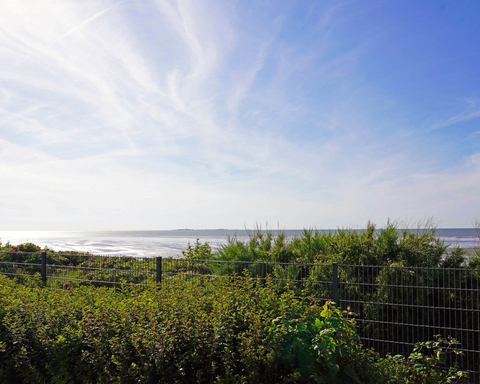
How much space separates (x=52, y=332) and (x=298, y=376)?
2754 millimetres

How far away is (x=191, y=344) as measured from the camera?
137 inches

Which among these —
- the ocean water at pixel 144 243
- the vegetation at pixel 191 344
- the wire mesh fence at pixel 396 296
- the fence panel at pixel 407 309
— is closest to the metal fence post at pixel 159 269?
the wire mesh fence at pixel 396 296

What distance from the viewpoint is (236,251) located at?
9000mm

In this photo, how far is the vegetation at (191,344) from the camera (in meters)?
3.38

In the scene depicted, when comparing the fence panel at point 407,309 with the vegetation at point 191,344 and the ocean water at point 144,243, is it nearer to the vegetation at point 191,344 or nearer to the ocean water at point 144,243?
the ocean water at point 144,243

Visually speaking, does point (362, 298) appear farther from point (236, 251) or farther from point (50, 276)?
point (50, 276)

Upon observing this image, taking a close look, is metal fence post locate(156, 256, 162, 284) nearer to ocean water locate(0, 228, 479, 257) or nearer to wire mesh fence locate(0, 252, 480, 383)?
wire mesh fence locate(0, 252, 480, 383)

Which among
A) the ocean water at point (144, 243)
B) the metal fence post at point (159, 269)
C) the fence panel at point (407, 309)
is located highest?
the metal fence post at point (159, 269)

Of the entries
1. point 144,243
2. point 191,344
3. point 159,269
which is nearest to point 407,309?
point 191,344

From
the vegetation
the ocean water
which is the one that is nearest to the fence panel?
the ocean water

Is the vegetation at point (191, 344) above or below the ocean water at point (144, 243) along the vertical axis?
above

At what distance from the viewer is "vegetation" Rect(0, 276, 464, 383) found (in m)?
3.38

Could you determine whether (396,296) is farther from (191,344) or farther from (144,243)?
(144,243)

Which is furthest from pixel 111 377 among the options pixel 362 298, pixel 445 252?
pixel 445 252
